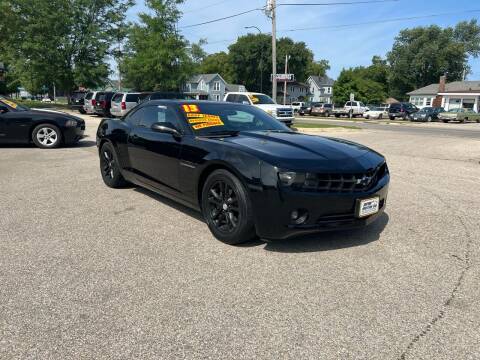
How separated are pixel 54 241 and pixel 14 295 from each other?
3.71 ft

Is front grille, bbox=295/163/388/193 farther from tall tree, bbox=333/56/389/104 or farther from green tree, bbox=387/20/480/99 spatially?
green tree, bbox=387/20/480/99

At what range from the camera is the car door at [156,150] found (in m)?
4.63

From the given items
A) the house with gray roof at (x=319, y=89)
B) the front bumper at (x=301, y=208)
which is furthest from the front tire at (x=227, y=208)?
the house with gray roof at (x=319, y=89)

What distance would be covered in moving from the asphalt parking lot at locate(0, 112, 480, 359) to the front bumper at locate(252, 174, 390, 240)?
0.98 feet

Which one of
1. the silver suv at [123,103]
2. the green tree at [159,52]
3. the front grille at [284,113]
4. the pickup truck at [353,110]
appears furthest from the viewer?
the pickup truck at [353,110]

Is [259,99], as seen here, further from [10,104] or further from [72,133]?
[10,104]

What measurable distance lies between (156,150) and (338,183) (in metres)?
2.39

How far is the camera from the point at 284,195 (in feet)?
11.3

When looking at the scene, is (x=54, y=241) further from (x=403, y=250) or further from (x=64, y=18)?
(x=64, y=18)

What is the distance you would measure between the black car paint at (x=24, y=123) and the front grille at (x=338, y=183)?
29.5 ft

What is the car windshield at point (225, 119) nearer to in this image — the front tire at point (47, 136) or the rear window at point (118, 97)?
the front tire at point (47, 136)

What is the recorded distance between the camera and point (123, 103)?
22.2m

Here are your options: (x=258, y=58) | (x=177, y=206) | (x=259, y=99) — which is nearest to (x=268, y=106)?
(x=259, y=99)

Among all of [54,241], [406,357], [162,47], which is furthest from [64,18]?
[406,357]
